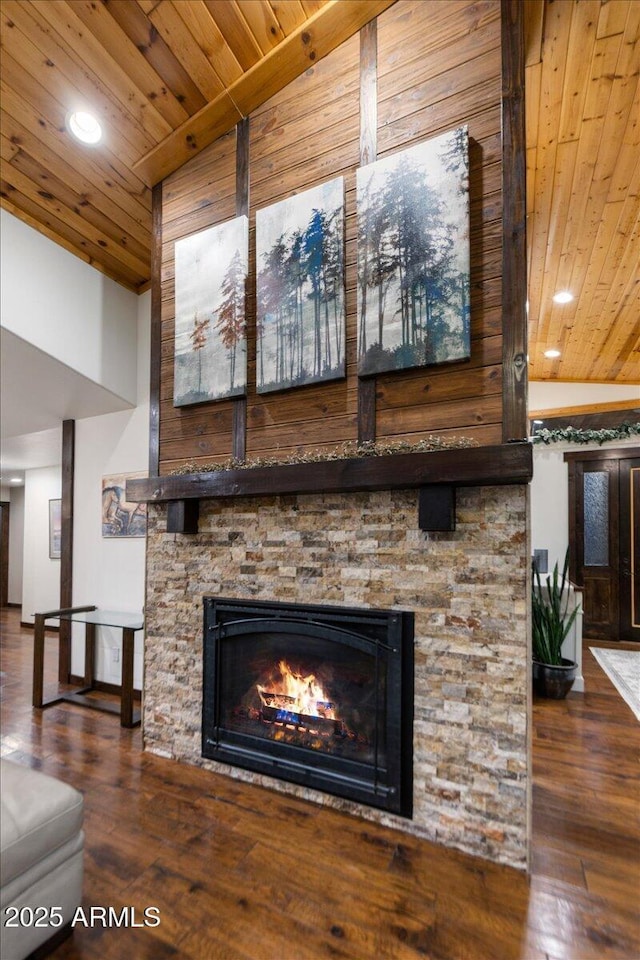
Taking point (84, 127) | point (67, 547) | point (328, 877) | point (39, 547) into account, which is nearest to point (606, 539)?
point (328, 877)

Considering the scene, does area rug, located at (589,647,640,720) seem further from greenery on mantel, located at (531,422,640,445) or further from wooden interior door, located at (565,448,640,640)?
greenery on mantel, located at (531,422,640,445)

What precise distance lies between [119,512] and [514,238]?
3470 millimetres

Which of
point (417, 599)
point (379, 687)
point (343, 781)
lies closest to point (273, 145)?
point (417, 599)

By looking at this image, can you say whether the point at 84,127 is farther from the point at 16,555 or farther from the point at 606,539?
the point at 16,555

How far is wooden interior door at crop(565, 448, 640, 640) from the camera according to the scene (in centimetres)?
575

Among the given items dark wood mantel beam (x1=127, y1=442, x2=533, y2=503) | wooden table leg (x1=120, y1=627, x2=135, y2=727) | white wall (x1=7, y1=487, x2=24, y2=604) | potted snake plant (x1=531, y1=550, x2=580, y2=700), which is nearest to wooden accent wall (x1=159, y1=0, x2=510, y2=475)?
dark wood mantel beam (x1=127, y1=442, x2=533, y2=503)

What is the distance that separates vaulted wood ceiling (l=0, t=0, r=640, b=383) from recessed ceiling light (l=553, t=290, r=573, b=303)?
0.67 meters

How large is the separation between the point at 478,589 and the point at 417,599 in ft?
0.89

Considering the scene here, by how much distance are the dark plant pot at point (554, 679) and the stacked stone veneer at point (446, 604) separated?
2102mm

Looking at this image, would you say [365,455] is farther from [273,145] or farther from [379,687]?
[273,145]

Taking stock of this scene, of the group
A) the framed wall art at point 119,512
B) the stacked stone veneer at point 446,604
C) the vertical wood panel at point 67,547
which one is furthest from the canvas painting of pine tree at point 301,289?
the vertical wood panel at point 67,547

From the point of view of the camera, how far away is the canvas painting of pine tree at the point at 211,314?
2678 mm

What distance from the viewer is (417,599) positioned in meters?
2.10

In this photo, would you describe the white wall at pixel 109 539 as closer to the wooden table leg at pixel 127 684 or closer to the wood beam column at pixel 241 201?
the wooden table leg at pixel 127 684
